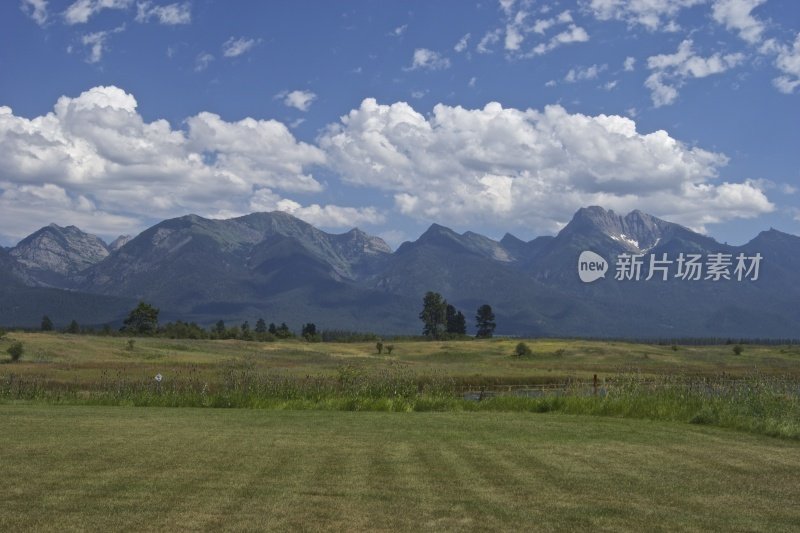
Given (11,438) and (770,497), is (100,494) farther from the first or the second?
(770,497)

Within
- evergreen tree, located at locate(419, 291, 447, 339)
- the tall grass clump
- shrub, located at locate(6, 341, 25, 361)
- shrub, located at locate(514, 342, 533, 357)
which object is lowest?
shrub, located at locate(6, 341, 25, 361)

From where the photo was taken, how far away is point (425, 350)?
12456 centimetres

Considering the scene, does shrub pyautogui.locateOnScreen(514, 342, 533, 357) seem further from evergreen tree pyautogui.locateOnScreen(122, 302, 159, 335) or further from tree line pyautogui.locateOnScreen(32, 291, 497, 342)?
evergreen tree pyautogui.locateOnScreen(122, 302, 159, 335)

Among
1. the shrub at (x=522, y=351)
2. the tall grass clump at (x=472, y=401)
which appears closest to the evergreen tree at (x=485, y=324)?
the shrub at (x=522, y=351)

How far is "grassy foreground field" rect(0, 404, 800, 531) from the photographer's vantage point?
462 inches

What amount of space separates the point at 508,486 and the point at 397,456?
3.84 meters

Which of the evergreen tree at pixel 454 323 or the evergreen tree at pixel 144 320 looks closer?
the evergreen tree at pixel 144 320

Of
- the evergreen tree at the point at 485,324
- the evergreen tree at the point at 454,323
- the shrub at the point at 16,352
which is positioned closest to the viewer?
the shrub at the point at 16,352

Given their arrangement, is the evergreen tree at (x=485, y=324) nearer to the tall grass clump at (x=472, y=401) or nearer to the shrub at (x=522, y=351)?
the shrub at (x=522, y=351)

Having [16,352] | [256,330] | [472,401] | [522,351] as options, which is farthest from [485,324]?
[472,401]

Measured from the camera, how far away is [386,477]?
1497cm

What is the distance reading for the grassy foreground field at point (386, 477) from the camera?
1173 centimetres

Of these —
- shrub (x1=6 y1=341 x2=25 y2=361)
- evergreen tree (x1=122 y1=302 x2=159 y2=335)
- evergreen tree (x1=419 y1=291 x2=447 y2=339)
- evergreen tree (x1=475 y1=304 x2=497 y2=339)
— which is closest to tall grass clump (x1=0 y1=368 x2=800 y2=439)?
shrub (x1=6 y1=341 x2=25 y2=361)

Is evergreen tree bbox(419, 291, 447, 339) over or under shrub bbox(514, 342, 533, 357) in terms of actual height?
over
